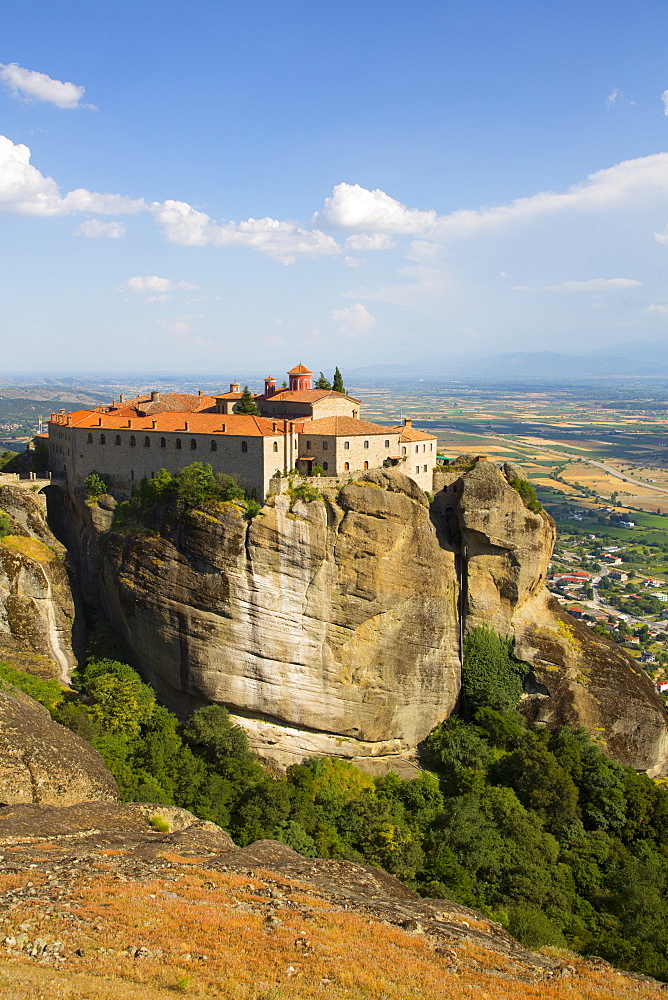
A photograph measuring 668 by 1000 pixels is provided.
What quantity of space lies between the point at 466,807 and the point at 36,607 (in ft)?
78.5

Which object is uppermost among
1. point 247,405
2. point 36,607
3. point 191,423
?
point 247,405

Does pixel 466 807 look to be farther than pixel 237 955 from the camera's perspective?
Yes

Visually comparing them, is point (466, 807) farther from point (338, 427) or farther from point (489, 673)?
point (338, 427)

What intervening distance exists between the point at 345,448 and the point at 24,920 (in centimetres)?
2845

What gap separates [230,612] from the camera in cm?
3522

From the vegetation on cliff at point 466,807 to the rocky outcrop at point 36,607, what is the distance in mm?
1925

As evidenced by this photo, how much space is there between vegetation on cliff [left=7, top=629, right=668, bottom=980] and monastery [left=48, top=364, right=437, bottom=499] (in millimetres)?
11121

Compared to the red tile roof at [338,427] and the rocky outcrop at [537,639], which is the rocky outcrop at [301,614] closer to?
the rocky outcrop at [537,639]

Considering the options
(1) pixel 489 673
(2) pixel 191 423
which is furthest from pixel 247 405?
(1) pixel 489 673

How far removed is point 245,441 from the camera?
1490 inches

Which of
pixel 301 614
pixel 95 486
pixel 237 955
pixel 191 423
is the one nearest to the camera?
pixel 237 955

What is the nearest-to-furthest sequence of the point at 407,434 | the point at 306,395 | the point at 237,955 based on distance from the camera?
1. the point at 237,955
2. the point at 407,434
3. the point at 306,395

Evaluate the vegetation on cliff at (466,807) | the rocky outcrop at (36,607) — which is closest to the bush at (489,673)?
the vegetation on cliff at (466,807)

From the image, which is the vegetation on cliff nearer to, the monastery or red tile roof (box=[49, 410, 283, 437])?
the monastery
